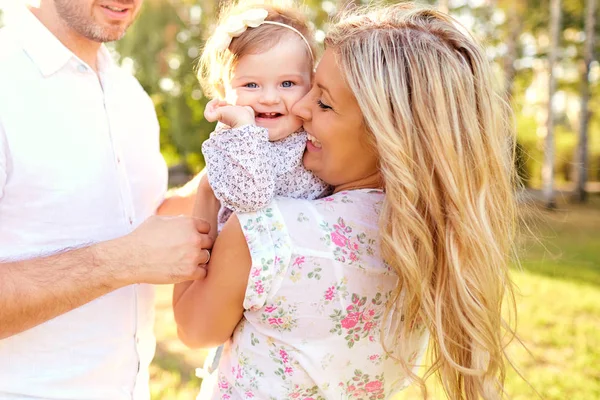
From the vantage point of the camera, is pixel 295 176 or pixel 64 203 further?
pixel 64 203

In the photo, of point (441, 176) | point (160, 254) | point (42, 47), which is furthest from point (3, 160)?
point (441, 176)

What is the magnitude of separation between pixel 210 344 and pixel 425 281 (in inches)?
27.8

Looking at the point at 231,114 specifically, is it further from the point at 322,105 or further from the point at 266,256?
the point at 266,256

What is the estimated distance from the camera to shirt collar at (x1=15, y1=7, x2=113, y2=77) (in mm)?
2322

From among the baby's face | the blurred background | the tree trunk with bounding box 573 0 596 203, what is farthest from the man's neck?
the tree trunk with bounding box 573 0 596 203

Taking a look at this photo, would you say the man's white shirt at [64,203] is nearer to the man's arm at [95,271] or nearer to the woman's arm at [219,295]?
the man's arm at [95,271]

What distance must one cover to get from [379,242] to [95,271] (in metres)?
0.89

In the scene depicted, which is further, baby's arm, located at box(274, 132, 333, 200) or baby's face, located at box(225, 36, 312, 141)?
baby's face, located at box(225, 36, 312, 141)

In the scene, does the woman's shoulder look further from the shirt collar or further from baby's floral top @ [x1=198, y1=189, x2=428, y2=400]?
the shirt collar

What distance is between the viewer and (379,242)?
6.35 ft

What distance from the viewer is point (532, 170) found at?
2516 centimetres

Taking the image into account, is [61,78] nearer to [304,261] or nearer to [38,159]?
[38,159]

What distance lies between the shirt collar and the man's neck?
56mm

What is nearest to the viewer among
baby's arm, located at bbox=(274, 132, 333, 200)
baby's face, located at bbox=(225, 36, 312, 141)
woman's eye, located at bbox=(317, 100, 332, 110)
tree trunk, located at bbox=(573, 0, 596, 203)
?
woman's eye, located at bbox=(317, 100, 332, 110)
